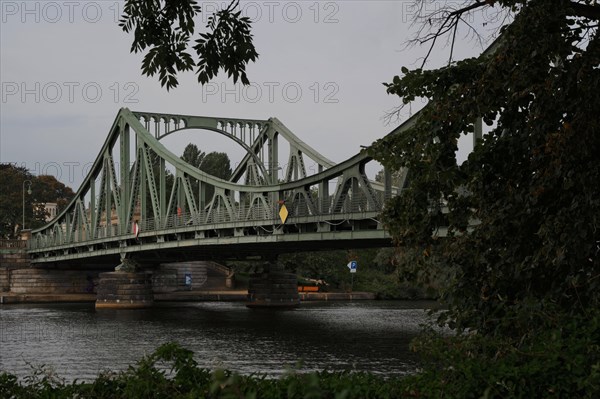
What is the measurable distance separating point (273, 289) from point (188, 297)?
541 inches

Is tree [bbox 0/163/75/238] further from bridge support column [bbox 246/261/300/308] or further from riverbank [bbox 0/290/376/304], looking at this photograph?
bridge support column [bbox 246/261/300/308]

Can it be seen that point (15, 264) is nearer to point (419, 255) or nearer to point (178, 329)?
point (178, 329)

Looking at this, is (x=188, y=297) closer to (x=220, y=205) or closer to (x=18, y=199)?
(x=220, y=205)

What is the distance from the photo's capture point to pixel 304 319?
5128cm

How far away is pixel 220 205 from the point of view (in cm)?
7144

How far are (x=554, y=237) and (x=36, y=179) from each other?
11541cm

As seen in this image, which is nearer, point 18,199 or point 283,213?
point 283,213

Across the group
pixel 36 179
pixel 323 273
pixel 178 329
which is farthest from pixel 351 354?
pixel 36 179

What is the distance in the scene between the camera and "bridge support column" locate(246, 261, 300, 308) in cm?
6606

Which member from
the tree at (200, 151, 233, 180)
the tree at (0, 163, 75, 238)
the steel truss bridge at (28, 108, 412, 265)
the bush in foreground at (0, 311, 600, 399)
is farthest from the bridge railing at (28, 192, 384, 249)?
the tree at (200, 151, 233, 180)

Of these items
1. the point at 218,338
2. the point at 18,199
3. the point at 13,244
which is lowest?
the point at 218,338

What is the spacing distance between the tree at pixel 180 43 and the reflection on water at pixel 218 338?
33.0 ft

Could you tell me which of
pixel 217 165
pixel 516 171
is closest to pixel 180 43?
pixel 516 171

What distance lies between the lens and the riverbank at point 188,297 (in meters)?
76.2
